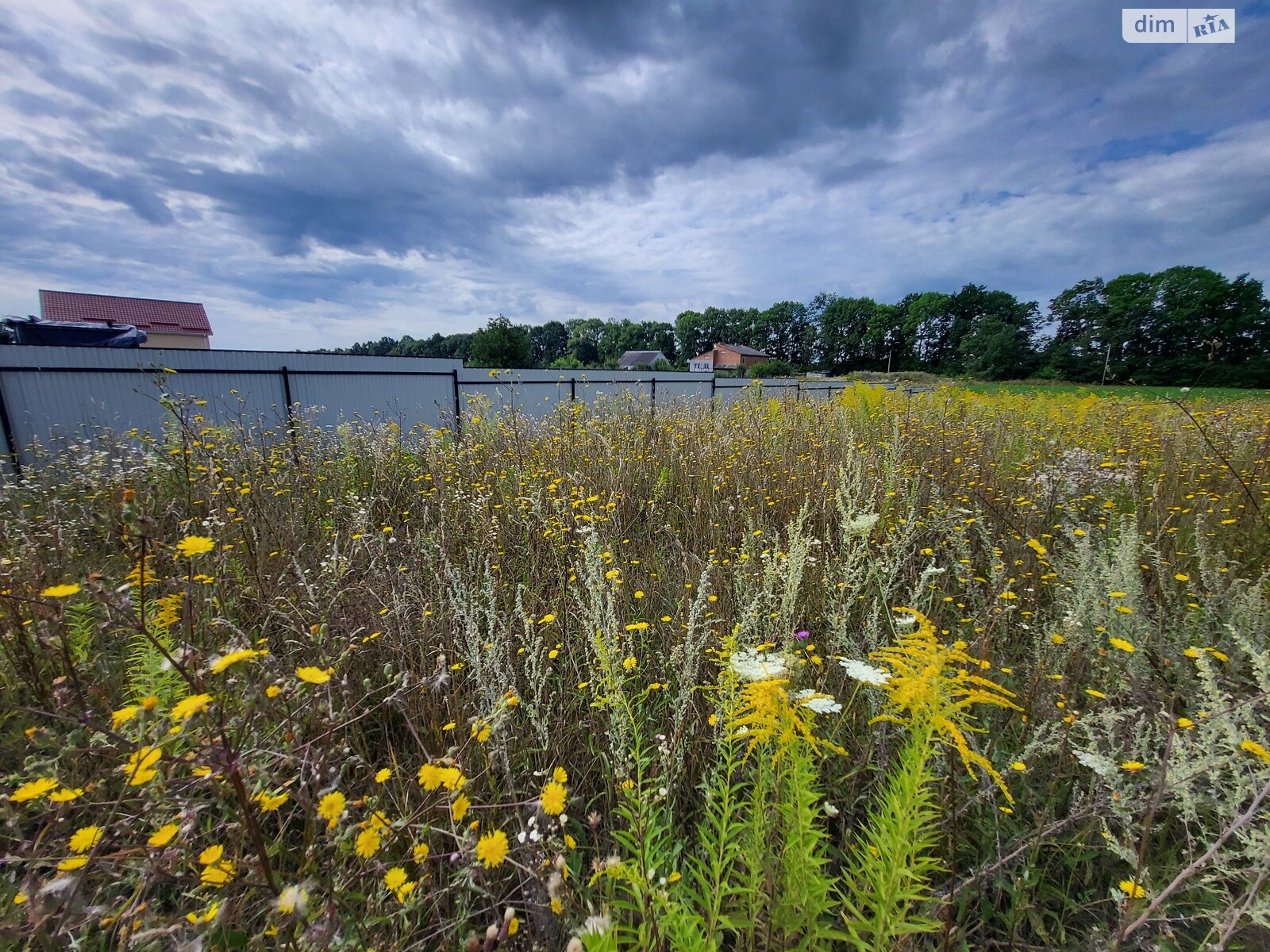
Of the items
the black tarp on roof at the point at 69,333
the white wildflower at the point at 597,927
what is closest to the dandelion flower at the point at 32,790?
the white wildflower at the point at 597,927

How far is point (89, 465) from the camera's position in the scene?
295cm

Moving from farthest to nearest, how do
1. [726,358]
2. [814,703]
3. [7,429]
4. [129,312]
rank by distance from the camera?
[726,358]
[129,312]
[7,429]
[814,703]

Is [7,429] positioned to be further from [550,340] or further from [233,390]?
[550,340]

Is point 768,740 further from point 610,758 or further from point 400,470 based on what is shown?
point 400,470

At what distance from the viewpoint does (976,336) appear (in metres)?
47.9

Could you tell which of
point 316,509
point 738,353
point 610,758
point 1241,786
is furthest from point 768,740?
point 738,353

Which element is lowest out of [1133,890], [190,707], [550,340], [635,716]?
[635,716]

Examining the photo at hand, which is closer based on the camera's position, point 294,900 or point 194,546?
point 294,900

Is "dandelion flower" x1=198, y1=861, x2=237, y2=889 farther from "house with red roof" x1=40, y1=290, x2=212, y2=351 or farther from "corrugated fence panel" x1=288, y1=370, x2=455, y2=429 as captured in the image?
"house with red roof" x1=40, y1=290, x2=212, y2=351

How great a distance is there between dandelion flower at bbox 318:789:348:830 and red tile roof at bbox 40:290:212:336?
148 ft

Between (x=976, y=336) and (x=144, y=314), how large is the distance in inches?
2791

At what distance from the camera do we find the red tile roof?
108 feet

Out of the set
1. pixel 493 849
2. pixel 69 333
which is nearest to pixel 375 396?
pixel 493 849

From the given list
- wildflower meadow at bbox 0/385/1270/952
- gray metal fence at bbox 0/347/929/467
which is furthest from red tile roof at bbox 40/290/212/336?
wildflower meadow at bbox 0/385/1270/952
